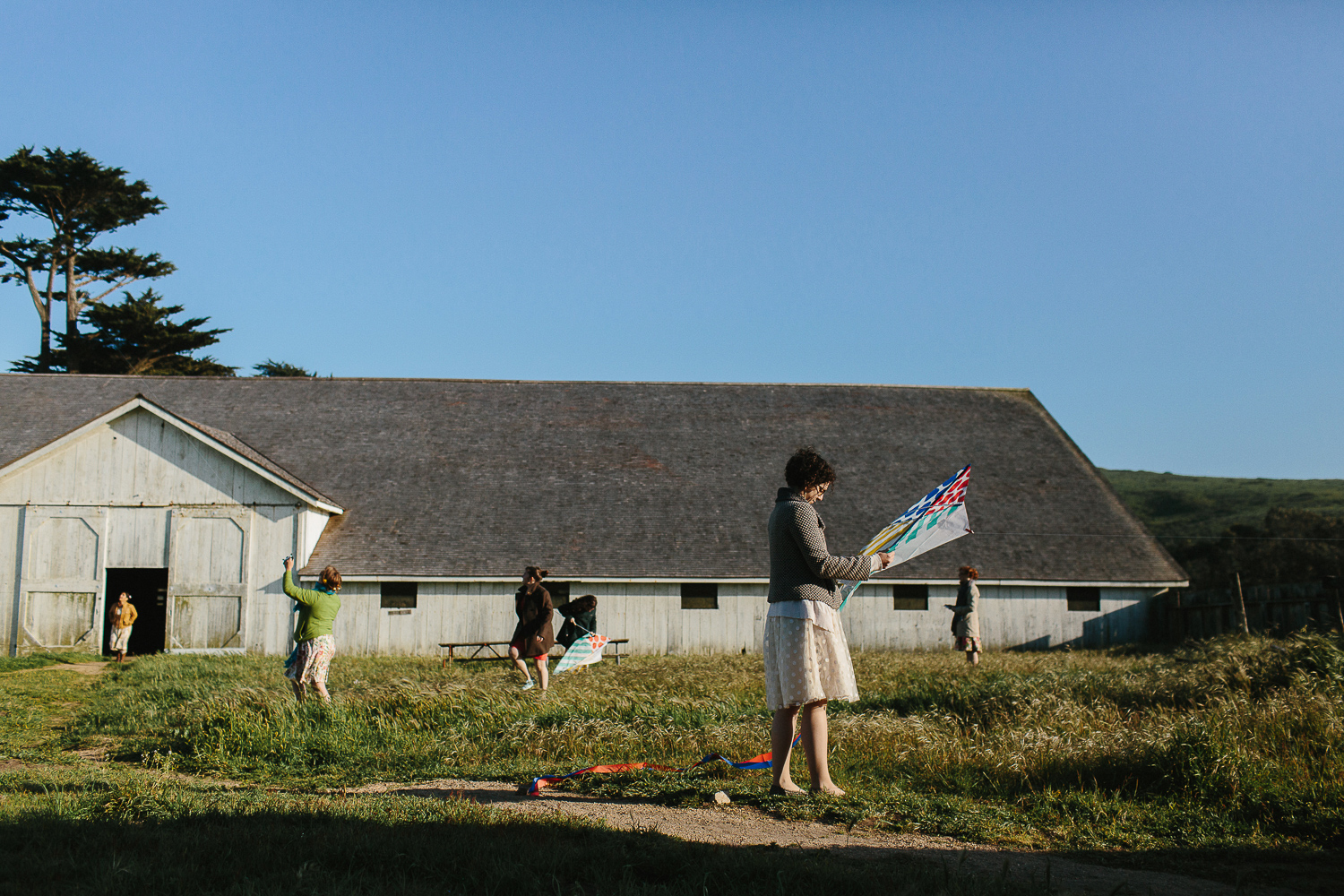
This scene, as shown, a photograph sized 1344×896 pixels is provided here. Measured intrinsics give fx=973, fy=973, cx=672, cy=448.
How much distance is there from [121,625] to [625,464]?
11.7 metres

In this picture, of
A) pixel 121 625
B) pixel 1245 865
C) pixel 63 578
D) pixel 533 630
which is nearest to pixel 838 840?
pixel 1245 865

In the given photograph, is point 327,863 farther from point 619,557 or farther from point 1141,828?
point 619,557

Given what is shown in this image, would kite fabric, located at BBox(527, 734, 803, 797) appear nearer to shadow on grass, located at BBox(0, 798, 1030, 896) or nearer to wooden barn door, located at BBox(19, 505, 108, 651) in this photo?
shadow on grass, located at BBox(0, 798, 1030, 896)

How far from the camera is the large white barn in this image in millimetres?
20516

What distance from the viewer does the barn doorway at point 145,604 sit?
72.3ft

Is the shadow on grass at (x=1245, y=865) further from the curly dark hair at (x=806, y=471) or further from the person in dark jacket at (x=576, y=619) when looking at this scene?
the person in dark jacket at (x=576, y=619)

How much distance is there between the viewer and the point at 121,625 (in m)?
19.4

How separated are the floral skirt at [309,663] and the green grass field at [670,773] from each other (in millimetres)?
362

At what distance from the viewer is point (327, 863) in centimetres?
454

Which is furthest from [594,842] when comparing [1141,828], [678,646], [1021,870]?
[678,646]

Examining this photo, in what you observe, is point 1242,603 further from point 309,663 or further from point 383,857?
point 383,857

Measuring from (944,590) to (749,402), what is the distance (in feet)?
29.6

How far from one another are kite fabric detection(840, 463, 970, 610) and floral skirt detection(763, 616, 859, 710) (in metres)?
1.00

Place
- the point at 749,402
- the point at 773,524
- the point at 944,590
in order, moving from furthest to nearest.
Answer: the point at 749,402
the point at 944,590
the point at 773,524
